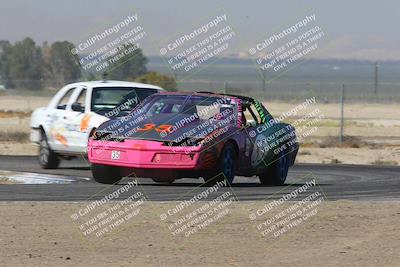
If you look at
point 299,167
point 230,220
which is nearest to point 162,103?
point 230,220

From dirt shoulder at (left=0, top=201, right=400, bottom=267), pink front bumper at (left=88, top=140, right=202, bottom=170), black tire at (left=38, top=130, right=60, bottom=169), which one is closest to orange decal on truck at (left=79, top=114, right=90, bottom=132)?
black tire at (left=38, top=130, right=60, bottom=169)

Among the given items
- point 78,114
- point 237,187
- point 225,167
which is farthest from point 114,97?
point 225,167

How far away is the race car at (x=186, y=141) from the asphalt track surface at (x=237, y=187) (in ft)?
0.92

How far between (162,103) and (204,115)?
0.83m

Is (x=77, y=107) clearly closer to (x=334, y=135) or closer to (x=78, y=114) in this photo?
(x=78, y=114)

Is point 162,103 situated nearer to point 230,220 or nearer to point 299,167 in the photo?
point 230,220

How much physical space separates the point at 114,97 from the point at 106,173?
3185 mm

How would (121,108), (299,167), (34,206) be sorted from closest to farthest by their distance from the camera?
(34,206), (121,108), (299,167)

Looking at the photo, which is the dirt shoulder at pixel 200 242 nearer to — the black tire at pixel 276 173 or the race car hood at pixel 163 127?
the race car hood at pixel 163 127

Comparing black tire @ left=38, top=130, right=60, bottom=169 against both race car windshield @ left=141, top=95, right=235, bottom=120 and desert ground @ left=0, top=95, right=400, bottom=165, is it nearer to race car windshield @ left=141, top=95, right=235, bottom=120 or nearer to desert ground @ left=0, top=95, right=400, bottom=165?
race car windshield @ left=141, top=95, right=235, bottom=120

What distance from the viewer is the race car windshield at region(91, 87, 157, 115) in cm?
1828

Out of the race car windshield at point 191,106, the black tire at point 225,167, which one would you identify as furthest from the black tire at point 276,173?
the race car windshield at point 191,106

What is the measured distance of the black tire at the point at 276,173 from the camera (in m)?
17.1

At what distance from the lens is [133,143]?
49.6ft
